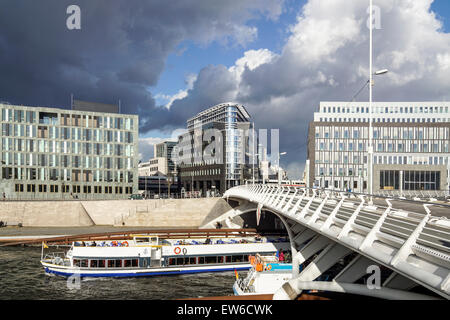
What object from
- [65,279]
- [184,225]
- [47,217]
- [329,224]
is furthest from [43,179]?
[329,224]

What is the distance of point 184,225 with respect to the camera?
66250 millimetres

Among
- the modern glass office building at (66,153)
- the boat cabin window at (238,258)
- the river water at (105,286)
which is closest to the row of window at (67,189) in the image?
the modern glass office building at (66,153)

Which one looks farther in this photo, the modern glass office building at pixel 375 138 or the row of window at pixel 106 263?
the modern glass office building at pixel 375 138

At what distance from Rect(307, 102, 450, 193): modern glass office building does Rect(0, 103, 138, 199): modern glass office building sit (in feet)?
164

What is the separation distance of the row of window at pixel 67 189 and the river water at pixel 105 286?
1759 inches

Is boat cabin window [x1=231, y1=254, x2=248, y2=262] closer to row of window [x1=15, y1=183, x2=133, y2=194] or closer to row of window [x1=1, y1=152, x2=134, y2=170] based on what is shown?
row of window [x1=15, y1=183, x2=133, y2=194]

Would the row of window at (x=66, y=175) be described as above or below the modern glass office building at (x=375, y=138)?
below

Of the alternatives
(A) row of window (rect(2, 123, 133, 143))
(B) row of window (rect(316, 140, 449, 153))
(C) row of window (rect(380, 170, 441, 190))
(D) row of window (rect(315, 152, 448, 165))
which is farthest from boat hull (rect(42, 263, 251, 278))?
(B) row of window (rect(316, 140, 449, 153))

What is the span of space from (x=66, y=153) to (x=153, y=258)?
55.8m

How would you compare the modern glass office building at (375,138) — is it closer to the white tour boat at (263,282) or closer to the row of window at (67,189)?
the row of window at (67,189)

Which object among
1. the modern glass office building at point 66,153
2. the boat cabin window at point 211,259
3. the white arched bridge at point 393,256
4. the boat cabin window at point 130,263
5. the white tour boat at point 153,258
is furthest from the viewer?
the modern glass office building at point 66,153

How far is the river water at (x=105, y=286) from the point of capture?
1124 inches

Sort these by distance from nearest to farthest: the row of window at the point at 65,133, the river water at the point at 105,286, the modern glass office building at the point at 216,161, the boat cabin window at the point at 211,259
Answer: the river water at the point at 105,286 → the boat cabin window at the point at 211,259 → the row of window at the point at 65,133 → the modern glass office building at the point at 216,161

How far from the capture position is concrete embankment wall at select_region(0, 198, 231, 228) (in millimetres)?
62719
